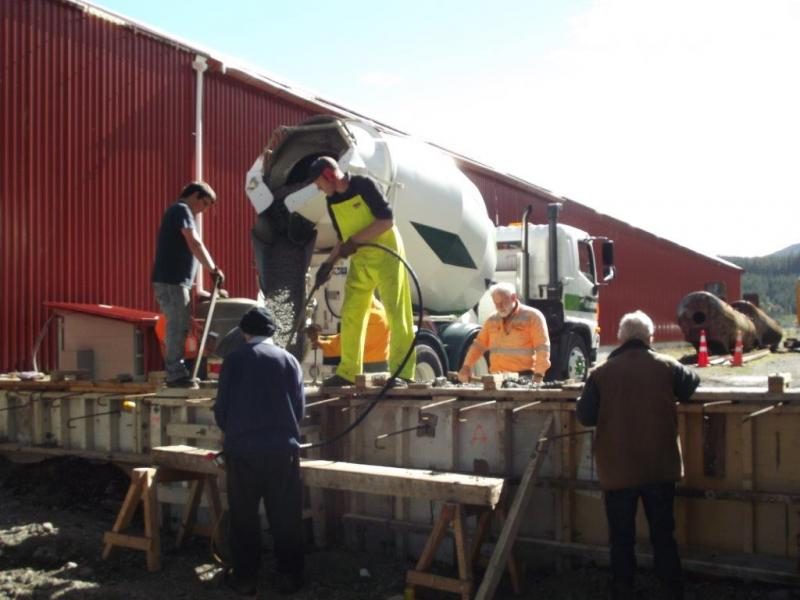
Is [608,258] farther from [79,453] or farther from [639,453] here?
[639,453]

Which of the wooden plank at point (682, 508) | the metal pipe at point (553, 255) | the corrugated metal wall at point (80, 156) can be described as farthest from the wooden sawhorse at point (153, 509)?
the metal pipe at point (553, 255)

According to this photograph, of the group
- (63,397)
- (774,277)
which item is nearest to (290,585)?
(63,397)

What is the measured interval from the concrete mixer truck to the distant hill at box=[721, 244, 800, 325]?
61120 millimetres

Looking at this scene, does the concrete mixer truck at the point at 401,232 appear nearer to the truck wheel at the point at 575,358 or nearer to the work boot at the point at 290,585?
the truck wheel at the point at 575,358

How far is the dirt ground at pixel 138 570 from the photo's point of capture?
17.8ft

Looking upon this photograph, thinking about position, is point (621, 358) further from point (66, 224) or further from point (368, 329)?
point (66, 224)

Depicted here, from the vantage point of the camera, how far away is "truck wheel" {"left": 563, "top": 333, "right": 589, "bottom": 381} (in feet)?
40.3

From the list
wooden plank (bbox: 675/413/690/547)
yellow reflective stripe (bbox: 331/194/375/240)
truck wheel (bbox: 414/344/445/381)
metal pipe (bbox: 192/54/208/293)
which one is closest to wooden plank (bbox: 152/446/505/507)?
wooden plank (bbox: 675/413/690/547)

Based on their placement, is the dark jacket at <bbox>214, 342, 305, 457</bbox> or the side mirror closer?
the dark jacket at <bbox>214, 342, 305, 457</bbox>

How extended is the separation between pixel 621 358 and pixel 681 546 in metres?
1.26

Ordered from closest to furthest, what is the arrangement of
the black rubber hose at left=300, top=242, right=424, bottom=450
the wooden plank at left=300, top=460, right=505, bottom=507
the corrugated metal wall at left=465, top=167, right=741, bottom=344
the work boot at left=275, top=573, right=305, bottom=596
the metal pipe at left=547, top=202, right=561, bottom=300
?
1. the wooden plank at left=300, top=460, right=505, bottom=507
2. the work boot at left=275, top=573, right=305, bottom=596
3. the black rubber hose at left=300, top=242, right=424, bottom=450
4. the metal pipe at left=547, top=202, right=561, bottom=300
5. the corrugated metal wall at left=465, top=167, right=741, bottom=344

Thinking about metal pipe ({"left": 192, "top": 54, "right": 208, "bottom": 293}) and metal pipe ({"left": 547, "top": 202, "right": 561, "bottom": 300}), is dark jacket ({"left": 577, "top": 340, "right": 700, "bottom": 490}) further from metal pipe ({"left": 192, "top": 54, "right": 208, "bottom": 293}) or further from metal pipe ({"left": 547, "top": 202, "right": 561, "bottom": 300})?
metal pipe ({"left": 192, "top": 54, "right": 208, "bottom": 293})

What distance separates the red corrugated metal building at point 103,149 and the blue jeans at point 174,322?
468cm

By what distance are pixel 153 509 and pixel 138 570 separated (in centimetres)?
42
